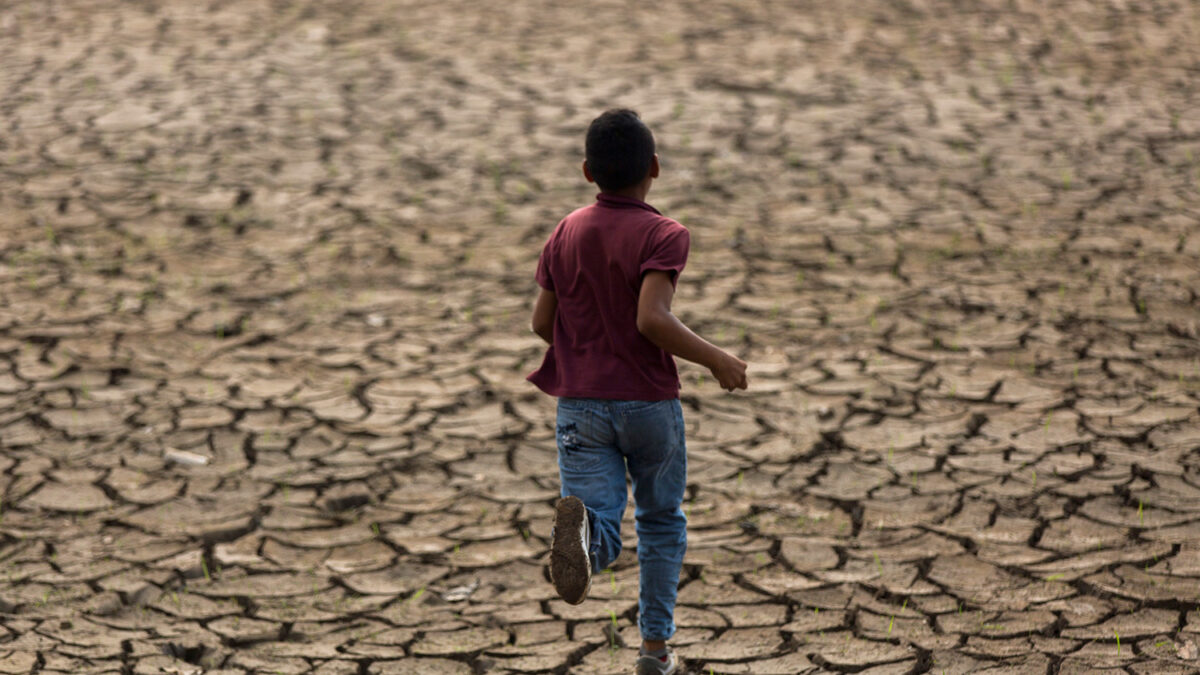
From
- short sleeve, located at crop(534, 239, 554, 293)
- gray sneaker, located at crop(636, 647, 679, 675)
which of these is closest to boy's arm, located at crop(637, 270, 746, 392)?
short sleeve, located at crop(534, 239, 554, 293)

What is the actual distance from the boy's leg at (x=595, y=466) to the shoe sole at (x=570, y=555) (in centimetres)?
14

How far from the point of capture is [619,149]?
282 cm

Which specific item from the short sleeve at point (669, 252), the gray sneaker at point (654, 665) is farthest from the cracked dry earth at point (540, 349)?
the short sleeve at point (669, 252)

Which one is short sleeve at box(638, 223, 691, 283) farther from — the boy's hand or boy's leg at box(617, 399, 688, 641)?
boy's leg at box(617, 399, 688, 641)

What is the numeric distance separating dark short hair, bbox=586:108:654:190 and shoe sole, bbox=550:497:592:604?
733 millimetres

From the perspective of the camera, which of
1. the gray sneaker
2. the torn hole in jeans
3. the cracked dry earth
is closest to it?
the torn hole in jeans

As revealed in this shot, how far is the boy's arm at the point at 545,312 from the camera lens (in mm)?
3021

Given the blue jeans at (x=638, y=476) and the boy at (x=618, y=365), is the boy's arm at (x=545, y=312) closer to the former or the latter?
the boy at (x=618, y=365)

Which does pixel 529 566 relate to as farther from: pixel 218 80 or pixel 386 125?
pixel 218 80

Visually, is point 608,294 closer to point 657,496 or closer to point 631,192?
point 631,192

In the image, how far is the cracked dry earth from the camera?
11.9 ft

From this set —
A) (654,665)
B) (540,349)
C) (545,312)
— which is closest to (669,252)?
(545,312)

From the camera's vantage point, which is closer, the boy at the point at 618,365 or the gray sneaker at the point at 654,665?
the boy at the point at 618,365

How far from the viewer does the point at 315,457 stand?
15.3 feet
